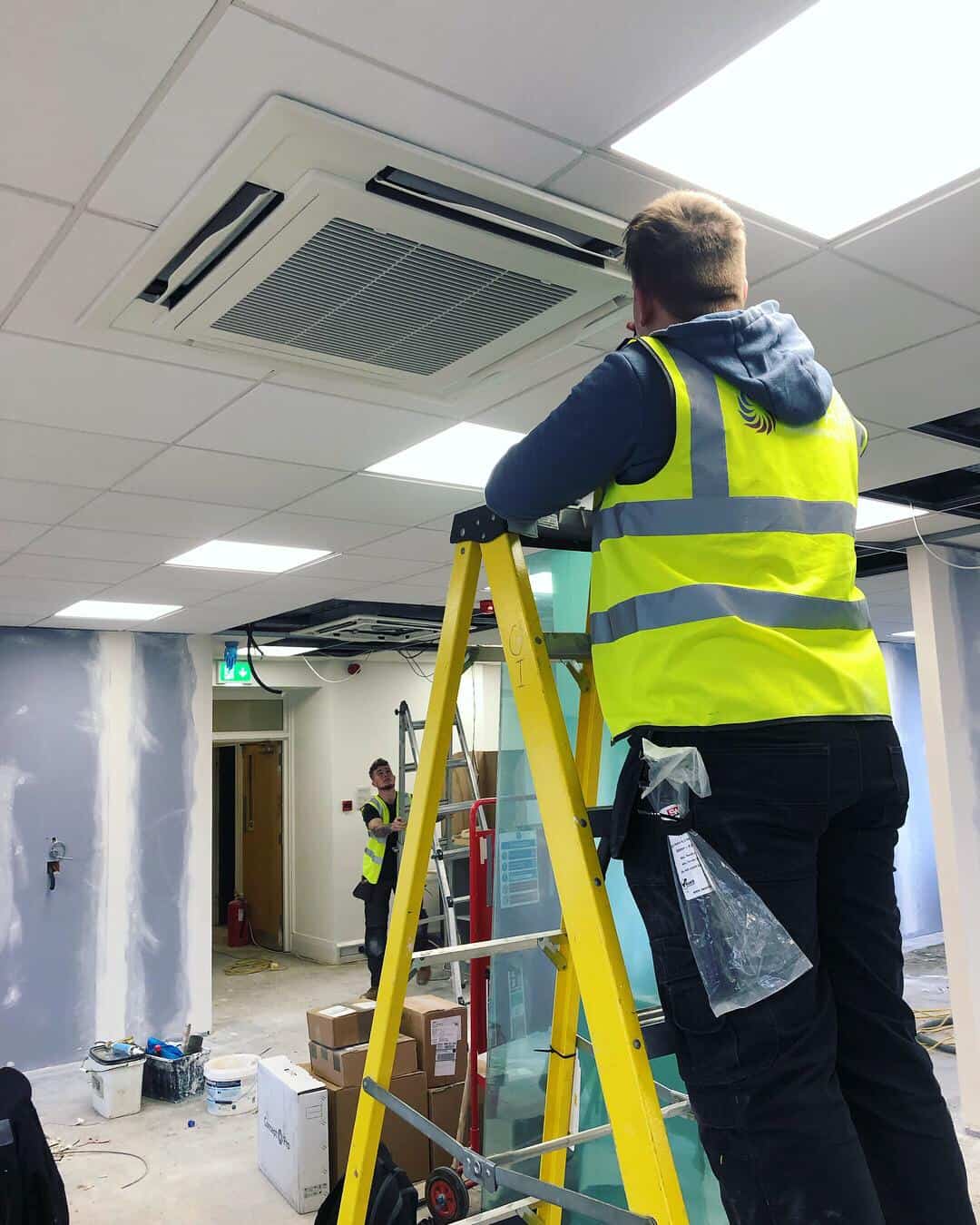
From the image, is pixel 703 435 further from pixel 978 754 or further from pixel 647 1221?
pixel 978 754

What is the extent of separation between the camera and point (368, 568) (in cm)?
482

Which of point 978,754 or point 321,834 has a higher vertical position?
point 978,754

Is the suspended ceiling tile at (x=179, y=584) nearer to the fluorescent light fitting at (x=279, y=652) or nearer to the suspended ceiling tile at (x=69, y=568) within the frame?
the suspended ceiling tile at (x=69, y=568)

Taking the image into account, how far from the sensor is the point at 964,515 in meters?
4.12

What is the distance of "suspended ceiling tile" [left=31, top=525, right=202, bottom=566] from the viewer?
12.5ft

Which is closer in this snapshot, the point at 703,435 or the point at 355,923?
the point at 703,435

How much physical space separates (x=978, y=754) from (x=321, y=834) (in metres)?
5.37

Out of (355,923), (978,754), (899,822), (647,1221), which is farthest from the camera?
(355,923)

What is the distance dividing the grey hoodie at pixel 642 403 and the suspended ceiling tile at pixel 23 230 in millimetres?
1010

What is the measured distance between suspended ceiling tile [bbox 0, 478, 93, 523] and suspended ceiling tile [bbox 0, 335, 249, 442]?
622 millimetres

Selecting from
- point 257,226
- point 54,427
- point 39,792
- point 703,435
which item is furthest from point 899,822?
point 39,792

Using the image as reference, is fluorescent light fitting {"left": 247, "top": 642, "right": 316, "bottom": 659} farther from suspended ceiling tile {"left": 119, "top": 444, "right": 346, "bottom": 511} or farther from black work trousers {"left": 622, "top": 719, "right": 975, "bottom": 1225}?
black work trousers {"left": 622, "top": 719, "right": 975, "bottom": 1225}

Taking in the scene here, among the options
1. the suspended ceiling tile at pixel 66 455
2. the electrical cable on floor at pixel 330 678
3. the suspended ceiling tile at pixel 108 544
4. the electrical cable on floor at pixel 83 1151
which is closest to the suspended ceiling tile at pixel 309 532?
the suspended ceiling tile at pixel 108 544

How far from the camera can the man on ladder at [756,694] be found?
0.95 metres
